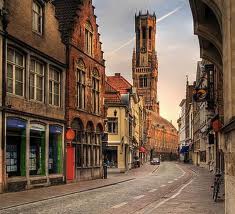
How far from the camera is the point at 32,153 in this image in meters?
28.9

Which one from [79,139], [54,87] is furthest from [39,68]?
[79,139]

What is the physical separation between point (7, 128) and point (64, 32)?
1153 centimetres

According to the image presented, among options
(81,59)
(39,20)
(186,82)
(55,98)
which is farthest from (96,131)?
(186,82)

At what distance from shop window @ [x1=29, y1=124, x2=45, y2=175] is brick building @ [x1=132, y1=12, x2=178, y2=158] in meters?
143

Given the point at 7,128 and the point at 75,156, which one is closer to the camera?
the point at 7,128

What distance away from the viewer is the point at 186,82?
132m

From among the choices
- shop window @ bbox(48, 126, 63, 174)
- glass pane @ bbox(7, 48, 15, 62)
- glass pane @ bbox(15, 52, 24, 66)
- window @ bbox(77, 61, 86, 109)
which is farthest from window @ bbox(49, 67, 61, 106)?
glass pane @ bbox(7, 48, 15, 62)

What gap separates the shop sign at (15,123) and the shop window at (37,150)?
124 cm

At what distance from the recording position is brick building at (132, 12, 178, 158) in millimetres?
180875

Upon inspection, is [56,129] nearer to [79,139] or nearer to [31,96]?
[31,96]

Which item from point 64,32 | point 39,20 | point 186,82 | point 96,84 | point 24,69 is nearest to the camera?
point 24,69

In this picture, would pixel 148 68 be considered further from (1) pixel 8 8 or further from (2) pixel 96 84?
(1) pixel 8 8

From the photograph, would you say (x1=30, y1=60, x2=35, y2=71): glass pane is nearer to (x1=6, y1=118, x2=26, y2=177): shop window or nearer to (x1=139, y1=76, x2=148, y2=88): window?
(x1=6, y1=118, x2=26, y2=177): shop window

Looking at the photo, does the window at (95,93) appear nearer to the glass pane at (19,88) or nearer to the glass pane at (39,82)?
the glass pane at (39,82)
